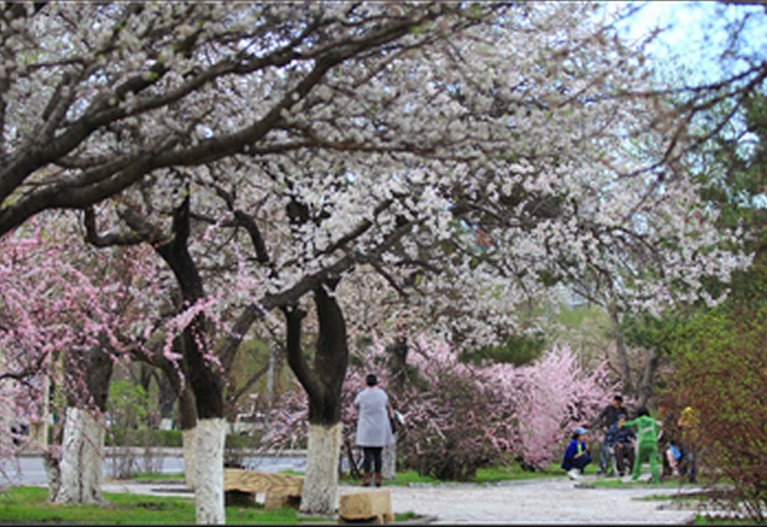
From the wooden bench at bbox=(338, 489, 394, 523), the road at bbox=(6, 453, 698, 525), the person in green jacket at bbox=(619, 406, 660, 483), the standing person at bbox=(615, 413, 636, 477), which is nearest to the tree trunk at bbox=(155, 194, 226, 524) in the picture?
the wooden bench at bbox=(338, 489, 394, 523)

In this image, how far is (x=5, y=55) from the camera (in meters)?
9.38

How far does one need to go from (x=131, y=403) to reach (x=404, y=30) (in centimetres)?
1427

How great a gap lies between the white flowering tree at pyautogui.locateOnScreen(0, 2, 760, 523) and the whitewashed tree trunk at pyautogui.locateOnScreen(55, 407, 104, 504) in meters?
2.49

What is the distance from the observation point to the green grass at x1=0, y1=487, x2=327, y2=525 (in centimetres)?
1108

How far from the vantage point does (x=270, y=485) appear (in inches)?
540

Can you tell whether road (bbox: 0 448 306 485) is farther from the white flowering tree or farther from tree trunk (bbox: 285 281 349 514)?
the white flowering tree

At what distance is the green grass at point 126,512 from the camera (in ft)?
36.3

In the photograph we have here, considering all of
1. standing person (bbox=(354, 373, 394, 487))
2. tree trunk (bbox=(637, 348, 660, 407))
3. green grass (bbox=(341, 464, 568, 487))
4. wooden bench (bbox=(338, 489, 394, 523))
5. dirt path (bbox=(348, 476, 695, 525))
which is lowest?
dirt path (bbox=(348, 476, 695, 525))

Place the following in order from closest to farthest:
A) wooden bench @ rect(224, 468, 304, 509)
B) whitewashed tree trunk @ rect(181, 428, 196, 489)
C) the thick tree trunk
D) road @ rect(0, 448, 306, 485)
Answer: wooden bench @ rect(224, 468, 304, 509) → the thick tree trunk → whitewashed tree trunk @ rect(181, 428, 196, 489) → road @ rect(0, 448, 306, 485)

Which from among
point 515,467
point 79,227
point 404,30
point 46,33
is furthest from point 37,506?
point 515,467

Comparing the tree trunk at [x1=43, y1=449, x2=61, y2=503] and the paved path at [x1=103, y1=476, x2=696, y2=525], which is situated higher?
the tree trunk at [x1=43, y1=449, x2=61, y2=503]

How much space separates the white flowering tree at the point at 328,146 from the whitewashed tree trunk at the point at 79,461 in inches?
98.0

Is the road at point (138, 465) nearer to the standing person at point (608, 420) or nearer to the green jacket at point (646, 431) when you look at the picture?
the standing person at point (608, 420)

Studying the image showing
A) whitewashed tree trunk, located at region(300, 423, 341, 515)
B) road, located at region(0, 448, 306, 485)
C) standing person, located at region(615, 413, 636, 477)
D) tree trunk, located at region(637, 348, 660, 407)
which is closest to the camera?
whitewashed tree trunk, located at region(300, 423, 341, 515)
